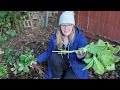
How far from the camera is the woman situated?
8.25 ft

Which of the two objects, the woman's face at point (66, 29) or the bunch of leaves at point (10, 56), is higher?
the woman's face at point (66, 29)

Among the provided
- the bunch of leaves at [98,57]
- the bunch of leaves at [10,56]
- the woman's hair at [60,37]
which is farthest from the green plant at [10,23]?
the bunch of leaves at [98,57]

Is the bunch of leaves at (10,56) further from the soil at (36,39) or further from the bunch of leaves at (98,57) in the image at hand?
the bunch of leaves at (98,57)

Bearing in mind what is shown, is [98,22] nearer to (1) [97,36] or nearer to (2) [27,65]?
(1) [97,36]

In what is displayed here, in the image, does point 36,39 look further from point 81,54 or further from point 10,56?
point 81,54

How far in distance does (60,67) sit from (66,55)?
0.15m

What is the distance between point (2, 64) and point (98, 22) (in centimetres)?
133

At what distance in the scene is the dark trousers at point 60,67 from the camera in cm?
276

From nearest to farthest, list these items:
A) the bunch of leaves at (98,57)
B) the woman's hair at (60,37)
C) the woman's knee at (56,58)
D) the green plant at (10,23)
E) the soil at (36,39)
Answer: the bunch of leaves at (98,57), the woman's hair at (60,37), the woman's knee at (56,58), the soil at (36,39), the green plant at (10,23)

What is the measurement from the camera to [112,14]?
3.38 meters

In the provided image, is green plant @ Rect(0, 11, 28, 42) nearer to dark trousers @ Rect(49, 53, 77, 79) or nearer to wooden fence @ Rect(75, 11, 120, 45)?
wooden fence @ Rect(75, 11, 120, 45)
